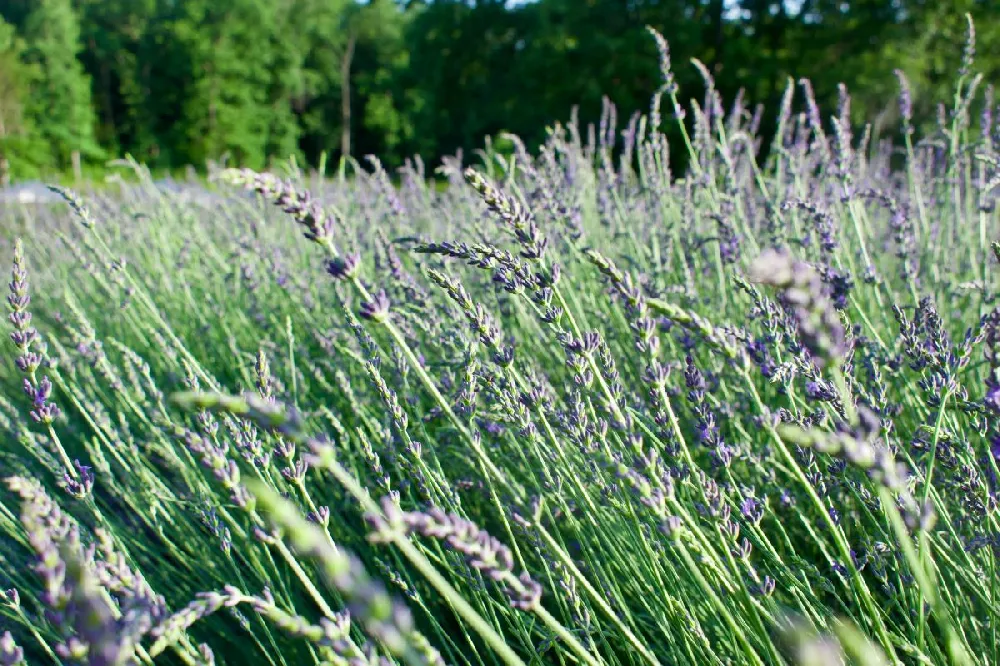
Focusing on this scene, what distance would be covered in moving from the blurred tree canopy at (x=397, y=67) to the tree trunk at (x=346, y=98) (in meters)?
0.18

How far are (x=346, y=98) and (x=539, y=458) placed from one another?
1465 inches

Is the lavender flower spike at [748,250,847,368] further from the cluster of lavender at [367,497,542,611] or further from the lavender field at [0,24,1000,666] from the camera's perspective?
the cluster of lavender at [367,497,542,611]

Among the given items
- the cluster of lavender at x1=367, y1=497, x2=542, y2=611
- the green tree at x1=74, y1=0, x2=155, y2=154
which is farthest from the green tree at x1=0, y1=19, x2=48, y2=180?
the cluster of lavender at x1=367, y1=497, x2=542, y2=611

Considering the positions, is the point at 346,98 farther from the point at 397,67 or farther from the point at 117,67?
the point at 117,67

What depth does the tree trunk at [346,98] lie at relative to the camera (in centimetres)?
3547

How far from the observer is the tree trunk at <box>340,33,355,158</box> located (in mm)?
35469

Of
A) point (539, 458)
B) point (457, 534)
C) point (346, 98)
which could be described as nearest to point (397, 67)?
point (346, 98)

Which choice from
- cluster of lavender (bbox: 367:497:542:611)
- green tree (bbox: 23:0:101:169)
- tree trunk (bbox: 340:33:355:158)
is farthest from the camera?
tree trunk (bbox: 340:33:355:158)

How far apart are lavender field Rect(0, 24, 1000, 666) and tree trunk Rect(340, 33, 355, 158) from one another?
3359 centimetres

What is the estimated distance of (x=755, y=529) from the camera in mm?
1205

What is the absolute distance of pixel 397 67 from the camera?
32.4 m

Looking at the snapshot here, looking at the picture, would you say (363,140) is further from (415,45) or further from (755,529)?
(755,529)

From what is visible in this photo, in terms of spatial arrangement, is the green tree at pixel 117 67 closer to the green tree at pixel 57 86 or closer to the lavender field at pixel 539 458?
the green tree at pixel 57 86

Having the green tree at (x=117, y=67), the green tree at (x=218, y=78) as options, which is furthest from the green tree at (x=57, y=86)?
the green tree at (x=218, y=78)
